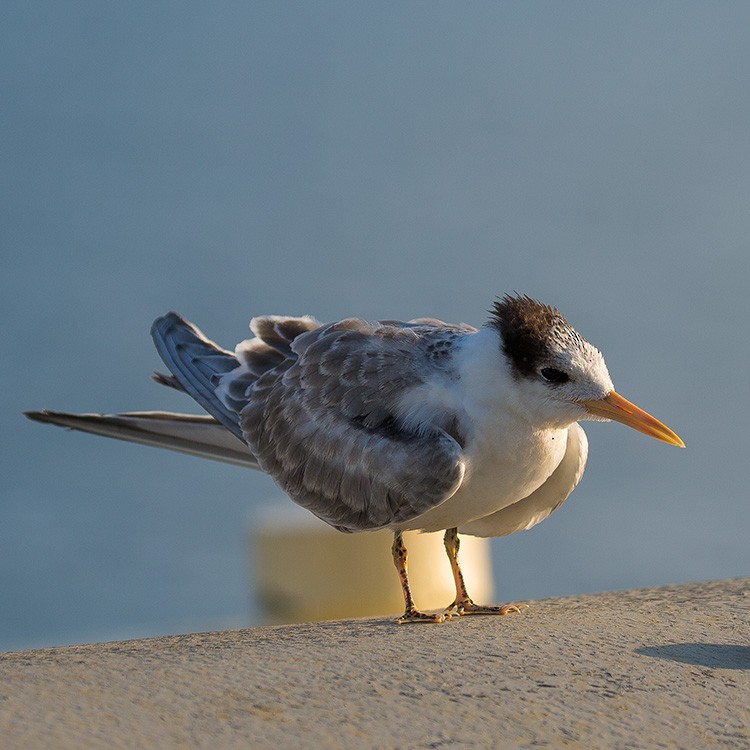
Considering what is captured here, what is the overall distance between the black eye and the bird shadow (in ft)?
4.08

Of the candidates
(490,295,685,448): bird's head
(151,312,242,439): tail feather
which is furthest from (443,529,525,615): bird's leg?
(151,312,242,439): tail feather

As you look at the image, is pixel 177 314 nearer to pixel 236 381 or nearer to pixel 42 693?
pixel 236 381

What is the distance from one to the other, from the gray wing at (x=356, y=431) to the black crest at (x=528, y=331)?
39 centimetres

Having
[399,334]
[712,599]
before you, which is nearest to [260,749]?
[399,334]

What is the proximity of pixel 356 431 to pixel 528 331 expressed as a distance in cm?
104

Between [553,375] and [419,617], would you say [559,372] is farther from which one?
[419,617]

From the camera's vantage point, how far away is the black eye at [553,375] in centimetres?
551

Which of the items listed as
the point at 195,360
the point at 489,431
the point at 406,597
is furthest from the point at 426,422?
the point at 195,360

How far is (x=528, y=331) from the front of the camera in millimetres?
5535

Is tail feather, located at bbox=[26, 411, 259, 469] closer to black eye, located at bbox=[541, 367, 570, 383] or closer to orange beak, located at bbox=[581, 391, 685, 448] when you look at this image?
black eye, located at bbox=[541, 367, 570, 383]

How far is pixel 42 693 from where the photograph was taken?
13.6ft

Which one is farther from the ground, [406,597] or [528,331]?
[528,331]

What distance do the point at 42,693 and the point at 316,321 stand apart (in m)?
3.39

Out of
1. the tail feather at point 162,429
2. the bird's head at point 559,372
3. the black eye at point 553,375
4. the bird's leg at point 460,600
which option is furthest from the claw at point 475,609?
the tail feather at point 162,429
